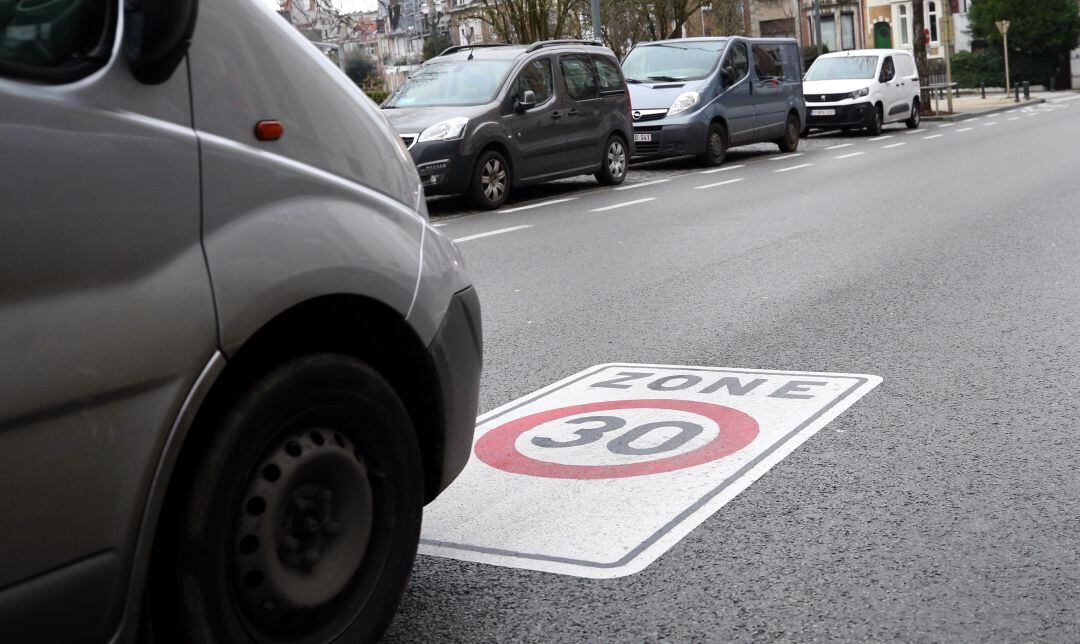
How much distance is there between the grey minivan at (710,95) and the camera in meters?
20.7

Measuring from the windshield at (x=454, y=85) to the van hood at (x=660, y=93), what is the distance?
5.01 meters

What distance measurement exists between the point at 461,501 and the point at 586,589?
36.7 inches

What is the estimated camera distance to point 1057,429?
16.2ft

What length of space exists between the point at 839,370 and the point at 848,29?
8408 centimetres

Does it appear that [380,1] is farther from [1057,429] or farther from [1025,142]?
[1057,429]

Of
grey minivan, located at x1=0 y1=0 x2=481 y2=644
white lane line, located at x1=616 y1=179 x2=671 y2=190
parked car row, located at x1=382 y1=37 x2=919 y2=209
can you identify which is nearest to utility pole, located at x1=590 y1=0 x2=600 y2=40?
parked car row, located at x1=382 y1=37 x2=919 y2=209

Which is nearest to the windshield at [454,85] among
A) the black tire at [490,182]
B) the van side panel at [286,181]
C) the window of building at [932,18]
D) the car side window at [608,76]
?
the black tire at [490,182]

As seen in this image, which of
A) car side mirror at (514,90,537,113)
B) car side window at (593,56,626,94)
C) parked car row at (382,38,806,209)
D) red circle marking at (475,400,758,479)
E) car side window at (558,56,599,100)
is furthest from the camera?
car side window at (593,56,626,94)

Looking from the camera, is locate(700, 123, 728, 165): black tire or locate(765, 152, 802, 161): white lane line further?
locate(765, 152, 802, 161): white lane line

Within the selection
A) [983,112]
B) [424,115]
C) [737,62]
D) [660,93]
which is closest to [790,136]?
Answer: [737,62]

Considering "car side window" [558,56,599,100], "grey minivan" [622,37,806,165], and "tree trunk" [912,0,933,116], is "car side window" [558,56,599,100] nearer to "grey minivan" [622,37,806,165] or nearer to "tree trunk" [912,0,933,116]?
"grey minivan" [622,37,806,165]

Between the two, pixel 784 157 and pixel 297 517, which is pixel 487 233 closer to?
pixel 297 517

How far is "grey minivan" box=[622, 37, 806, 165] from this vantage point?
68.0ft

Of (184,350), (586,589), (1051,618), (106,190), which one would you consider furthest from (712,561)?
(106,190)
